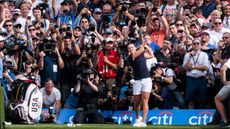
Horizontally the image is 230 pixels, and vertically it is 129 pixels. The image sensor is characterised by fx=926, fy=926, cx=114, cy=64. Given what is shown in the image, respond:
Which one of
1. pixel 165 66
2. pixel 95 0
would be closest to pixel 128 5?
pixel 95 0

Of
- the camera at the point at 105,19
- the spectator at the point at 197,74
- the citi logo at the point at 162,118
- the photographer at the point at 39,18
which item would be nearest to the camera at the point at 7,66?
the photographer at the point at 39,18

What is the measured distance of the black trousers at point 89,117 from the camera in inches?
938

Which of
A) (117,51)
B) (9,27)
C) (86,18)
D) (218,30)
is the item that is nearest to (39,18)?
(9,27)

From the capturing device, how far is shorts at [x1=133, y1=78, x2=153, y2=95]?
22531 mm

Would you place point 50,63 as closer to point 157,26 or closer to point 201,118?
point 157,26

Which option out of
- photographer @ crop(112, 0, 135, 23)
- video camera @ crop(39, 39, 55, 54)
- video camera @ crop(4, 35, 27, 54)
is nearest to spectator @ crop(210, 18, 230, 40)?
photographer @ crop(112, 0, 135, 23)

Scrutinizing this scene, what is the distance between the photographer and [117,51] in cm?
2534

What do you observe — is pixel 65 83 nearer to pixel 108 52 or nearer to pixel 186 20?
pixel 108 52

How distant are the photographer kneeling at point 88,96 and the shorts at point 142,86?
1.72m

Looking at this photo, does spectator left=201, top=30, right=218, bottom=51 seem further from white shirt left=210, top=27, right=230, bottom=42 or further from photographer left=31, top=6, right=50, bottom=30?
photographer left=31, top=6, right=50, bottom=30

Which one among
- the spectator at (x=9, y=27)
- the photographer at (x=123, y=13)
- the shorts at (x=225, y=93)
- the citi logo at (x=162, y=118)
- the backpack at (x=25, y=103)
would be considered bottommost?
the citi logo at (x=162, y=118)

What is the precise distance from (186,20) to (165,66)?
255 cm

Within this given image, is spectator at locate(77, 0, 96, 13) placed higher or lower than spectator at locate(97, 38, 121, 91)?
higher

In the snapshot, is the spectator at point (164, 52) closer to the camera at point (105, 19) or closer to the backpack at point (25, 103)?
the camera at point (105, 19)
